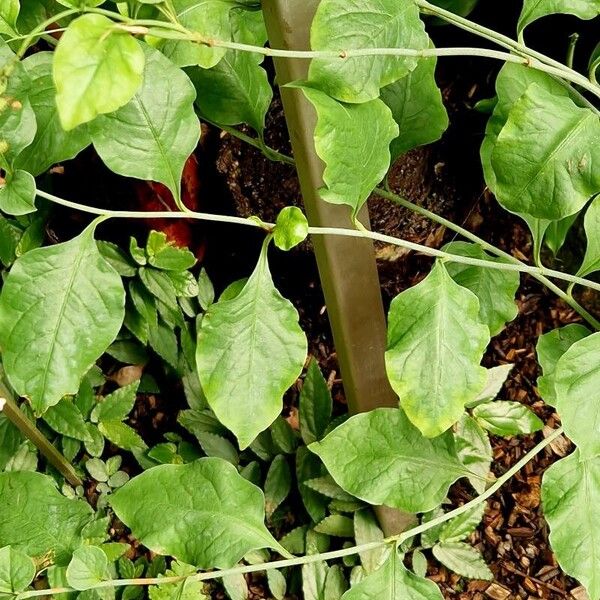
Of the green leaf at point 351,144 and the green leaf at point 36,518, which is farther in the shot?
the green leaf at point 36,518

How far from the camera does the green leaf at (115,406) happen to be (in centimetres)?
137

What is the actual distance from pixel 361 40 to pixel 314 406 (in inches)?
30.3

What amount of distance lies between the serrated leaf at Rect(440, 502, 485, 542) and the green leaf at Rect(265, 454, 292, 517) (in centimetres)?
28

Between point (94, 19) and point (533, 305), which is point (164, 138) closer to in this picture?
point (94, 19)

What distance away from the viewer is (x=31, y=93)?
81 centimetres

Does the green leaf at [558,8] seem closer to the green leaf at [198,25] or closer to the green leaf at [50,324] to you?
the green leaf at [198,25]

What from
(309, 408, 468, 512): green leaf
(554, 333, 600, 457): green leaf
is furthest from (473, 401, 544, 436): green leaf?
(554, 333, 600, 457): green leaf

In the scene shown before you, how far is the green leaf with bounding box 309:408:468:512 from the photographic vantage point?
38.7 inches

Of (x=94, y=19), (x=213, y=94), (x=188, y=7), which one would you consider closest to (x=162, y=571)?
(x=213, y=94)

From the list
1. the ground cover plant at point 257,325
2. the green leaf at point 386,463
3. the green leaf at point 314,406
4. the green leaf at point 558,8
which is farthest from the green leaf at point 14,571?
the green leaf at point 558,8

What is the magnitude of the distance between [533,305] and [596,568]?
0.68m

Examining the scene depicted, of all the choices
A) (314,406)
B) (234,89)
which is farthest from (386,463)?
(234,89)

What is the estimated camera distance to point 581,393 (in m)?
0.88

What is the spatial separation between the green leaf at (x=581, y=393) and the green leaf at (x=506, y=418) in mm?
375
